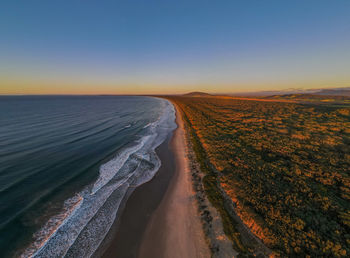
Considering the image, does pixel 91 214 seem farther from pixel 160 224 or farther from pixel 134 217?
pixel 160 224

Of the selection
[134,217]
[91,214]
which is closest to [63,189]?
[91,214]

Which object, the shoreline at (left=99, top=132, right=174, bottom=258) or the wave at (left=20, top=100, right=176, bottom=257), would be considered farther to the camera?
the wave at (left=20, top=100, right=176, bottom=257)

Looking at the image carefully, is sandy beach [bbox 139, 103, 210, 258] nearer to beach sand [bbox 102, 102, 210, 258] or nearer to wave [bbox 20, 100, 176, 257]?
beach sand [bbox 102, 102, 210, 258]

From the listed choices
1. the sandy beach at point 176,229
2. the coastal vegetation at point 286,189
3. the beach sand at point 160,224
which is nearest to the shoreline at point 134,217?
the beach sand at point 160,224

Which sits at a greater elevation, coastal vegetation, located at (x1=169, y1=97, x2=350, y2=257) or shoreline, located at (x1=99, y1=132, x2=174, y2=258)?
coastal vegetation, located at (x1=169, y1=97, x2=350, y2=257)

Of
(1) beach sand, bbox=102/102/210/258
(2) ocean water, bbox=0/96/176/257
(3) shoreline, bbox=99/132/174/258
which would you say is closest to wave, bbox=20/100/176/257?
(2) ocean water, bbox=0/96/176/257

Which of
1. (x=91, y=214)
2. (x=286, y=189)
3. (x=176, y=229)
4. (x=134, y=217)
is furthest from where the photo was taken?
(x=286, y=189)

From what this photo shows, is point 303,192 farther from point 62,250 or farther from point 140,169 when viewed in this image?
point 62,250
